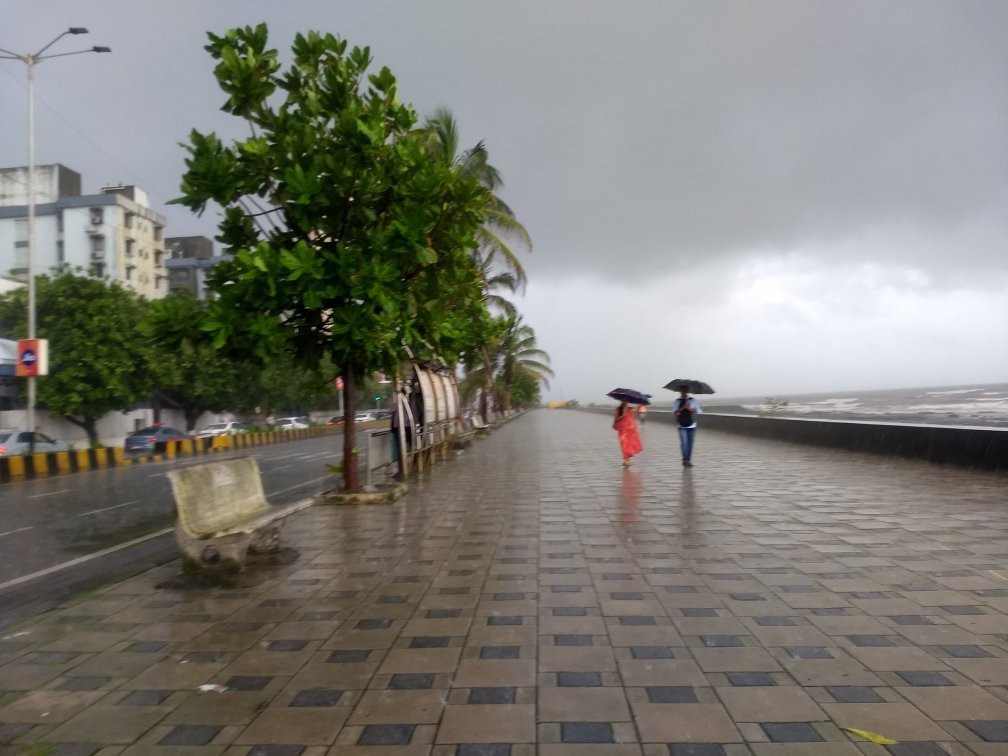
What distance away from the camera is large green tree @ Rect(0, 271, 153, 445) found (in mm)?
30516

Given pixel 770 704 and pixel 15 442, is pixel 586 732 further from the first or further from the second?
pixel 15 442

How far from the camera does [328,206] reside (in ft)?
30.4

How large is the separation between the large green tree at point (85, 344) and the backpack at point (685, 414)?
23825mm

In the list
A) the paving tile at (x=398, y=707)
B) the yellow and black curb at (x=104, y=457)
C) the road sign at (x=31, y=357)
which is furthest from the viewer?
the road sign at (x=31, y=357)

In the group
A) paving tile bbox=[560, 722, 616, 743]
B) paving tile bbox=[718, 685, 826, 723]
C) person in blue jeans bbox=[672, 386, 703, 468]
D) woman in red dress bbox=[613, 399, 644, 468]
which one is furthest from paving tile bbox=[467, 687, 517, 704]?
woman in red dress bbox=[613, 399, 644, 468]

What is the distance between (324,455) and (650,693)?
74.7ft

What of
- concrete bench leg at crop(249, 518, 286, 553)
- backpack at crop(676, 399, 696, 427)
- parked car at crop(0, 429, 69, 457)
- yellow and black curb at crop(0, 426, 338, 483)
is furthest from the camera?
parked car at crop(0, 429, 69, 457)

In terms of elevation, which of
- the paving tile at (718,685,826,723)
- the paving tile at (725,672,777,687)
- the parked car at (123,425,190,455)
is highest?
the parked car at (123,425,190,455)

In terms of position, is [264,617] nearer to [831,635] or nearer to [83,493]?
[831,635]

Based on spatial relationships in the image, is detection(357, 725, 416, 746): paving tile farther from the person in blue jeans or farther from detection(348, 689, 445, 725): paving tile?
the person in blue jeans

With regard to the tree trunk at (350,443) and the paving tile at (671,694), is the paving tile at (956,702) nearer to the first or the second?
the paving tile at (671,694)

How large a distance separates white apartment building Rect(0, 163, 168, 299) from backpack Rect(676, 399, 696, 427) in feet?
160

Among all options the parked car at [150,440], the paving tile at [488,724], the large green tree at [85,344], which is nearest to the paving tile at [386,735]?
the paving tile at [488,724]

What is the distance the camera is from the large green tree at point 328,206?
8.80 meters
